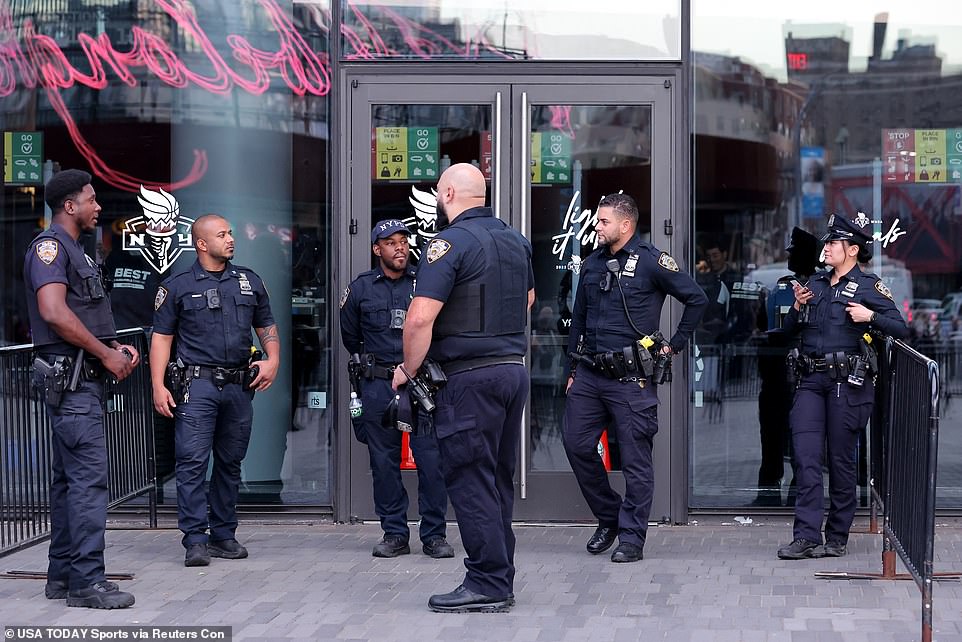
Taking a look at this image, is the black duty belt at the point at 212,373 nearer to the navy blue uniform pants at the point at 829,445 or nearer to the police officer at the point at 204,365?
the police officer at the point at 204,365

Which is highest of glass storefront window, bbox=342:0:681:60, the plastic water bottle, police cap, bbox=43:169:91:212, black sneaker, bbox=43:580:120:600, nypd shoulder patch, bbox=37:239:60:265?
glass storefront window, bbox=342:0:681:60

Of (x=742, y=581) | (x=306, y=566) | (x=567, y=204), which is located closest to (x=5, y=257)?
(x=306, y=566)

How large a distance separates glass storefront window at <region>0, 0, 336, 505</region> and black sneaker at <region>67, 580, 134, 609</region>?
2276mm

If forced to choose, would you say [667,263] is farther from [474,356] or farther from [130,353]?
[130,353]

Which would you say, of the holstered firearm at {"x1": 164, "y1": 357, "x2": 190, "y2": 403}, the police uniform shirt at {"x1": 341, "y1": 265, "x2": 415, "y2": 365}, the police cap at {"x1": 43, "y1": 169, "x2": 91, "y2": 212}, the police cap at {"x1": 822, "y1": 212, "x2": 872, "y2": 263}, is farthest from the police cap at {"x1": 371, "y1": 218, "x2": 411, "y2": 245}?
the police cap at {"x1": 822, "y1": 212, "x2": 872, "y2": 263}

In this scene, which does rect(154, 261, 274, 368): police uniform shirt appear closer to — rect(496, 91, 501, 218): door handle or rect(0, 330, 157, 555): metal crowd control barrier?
rect(0, 330, 157, 555): metal crowd control barrier

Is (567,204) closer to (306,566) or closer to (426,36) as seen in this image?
(426,36)

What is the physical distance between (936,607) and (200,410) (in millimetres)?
3806

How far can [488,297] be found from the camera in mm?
5980

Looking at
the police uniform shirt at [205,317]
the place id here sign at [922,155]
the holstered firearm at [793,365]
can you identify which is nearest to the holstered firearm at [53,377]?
the police uniform shirt at [205,317]

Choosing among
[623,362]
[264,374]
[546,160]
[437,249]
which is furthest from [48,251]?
[546,160]

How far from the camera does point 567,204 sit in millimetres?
8305

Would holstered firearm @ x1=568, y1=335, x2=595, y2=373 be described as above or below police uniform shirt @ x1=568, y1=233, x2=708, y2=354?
below

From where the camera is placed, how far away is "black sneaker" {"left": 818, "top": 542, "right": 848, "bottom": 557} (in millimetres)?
7316
